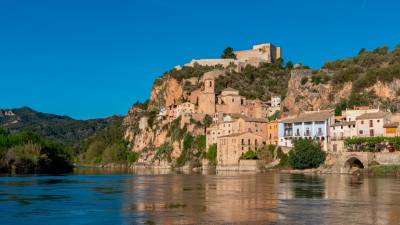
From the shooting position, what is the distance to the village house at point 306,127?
3118 inches

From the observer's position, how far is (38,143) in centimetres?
9644

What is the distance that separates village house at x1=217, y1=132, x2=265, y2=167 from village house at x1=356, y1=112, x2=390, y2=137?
698 inches

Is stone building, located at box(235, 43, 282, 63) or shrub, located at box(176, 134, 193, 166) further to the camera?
stone building, located at box(235, 43, 282, 63)

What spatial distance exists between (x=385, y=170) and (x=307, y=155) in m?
12.4

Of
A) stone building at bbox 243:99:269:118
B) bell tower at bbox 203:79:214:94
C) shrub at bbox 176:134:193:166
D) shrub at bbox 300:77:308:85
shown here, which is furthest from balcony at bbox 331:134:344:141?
bell tower at bbox 203:79:214:94

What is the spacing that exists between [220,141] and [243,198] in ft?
185

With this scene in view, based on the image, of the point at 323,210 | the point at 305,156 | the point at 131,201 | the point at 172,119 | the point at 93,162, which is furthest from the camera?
the point at 93,162

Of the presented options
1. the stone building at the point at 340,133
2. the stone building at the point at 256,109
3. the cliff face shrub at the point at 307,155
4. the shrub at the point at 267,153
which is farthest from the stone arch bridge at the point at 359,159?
the stone building at the point at 256,109

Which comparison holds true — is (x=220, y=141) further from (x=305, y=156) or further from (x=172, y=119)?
(x=172, y=119)

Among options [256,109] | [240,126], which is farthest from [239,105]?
[240,126]

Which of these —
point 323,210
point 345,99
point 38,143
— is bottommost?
point 323,210

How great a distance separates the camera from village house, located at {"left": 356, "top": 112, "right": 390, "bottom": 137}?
2852 inches

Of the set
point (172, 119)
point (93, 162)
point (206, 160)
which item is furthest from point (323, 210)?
point (93, 162)

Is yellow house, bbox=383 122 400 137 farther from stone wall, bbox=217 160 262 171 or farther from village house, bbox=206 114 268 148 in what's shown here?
village house, bbox=206 114 268 148
